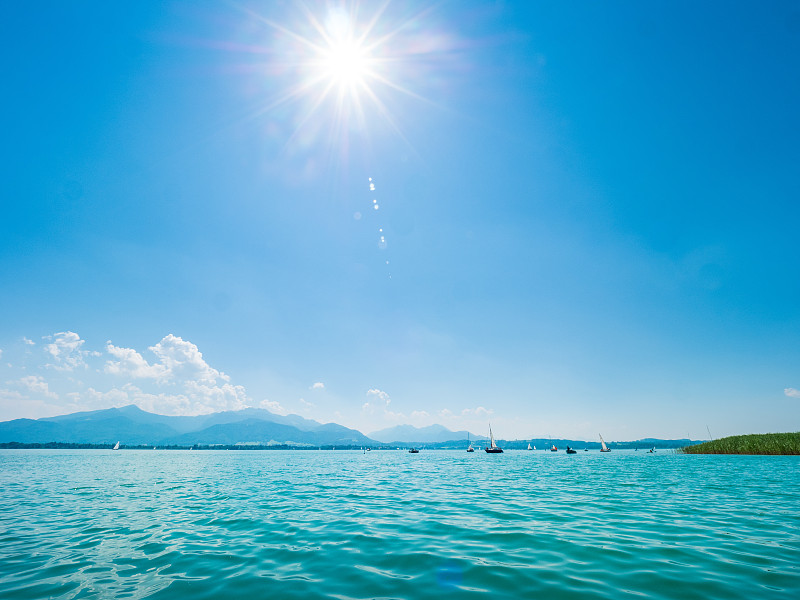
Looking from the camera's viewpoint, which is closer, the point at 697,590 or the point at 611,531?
the point at 697,590

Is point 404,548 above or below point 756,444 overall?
below

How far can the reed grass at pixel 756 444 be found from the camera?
8100 cm

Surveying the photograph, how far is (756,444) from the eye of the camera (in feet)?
285

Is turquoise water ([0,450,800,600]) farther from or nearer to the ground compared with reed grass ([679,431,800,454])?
nearer to the ground

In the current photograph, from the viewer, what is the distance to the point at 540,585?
9.55m

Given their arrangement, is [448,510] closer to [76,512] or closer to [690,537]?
[690,537]

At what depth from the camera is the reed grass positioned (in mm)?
81000

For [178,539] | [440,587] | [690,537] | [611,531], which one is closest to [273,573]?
[440,587]

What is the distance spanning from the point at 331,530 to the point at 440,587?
337 inches

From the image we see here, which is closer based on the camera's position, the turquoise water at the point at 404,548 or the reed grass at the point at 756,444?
the turquoise water at the point at 404,548

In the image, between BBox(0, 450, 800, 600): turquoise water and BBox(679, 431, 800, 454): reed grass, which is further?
BBox(679, 431, 800, 454): reed grass

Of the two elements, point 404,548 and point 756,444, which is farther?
point 756,444

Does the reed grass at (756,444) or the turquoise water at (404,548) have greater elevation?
the reed grass at (756,444)

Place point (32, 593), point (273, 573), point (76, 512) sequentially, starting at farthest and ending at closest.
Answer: point (76, 512)
point (273, 573)
point (32, 593)
